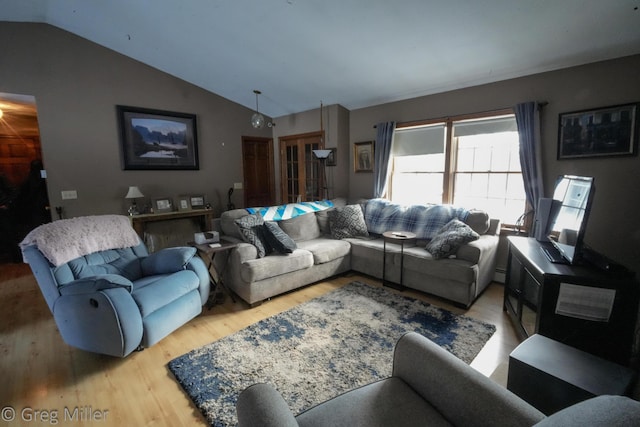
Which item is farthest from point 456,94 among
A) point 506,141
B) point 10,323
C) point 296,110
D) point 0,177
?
point 0,177

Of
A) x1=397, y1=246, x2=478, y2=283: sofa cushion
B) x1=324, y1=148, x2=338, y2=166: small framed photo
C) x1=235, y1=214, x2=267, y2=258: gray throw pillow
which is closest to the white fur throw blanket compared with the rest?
x1=235, y1=214, x2=267, y2=258: gray throw pillow

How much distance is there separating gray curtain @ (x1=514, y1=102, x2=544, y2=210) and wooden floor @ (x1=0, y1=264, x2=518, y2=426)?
120 cm

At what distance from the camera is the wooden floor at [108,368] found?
163 cm

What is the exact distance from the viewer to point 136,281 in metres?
2.50

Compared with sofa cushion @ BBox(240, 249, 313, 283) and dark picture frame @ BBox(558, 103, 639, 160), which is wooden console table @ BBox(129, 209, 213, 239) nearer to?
sofa cushion @ BBox(240, 249, 313, 283)

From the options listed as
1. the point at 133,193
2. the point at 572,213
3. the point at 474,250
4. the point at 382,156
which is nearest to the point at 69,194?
the point at 133,193

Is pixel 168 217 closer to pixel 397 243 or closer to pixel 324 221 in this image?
pixel 324 221

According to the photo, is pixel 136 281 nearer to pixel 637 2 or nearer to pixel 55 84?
pixel 55 84

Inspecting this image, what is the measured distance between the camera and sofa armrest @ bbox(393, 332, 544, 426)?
937 millimetres

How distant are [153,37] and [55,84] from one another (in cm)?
145

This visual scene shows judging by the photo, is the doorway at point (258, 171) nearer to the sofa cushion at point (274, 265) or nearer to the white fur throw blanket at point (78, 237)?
the sofa cushion at point (274, 265)

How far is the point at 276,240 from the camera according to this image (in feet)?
10.2

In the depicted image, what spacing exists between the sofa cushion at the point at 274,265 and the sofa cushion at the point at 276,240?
0.07 meters

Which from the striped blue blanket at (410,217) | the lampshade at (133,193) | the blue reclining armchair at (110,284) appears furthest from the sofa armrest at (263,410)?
the lampshade at (133,193)
